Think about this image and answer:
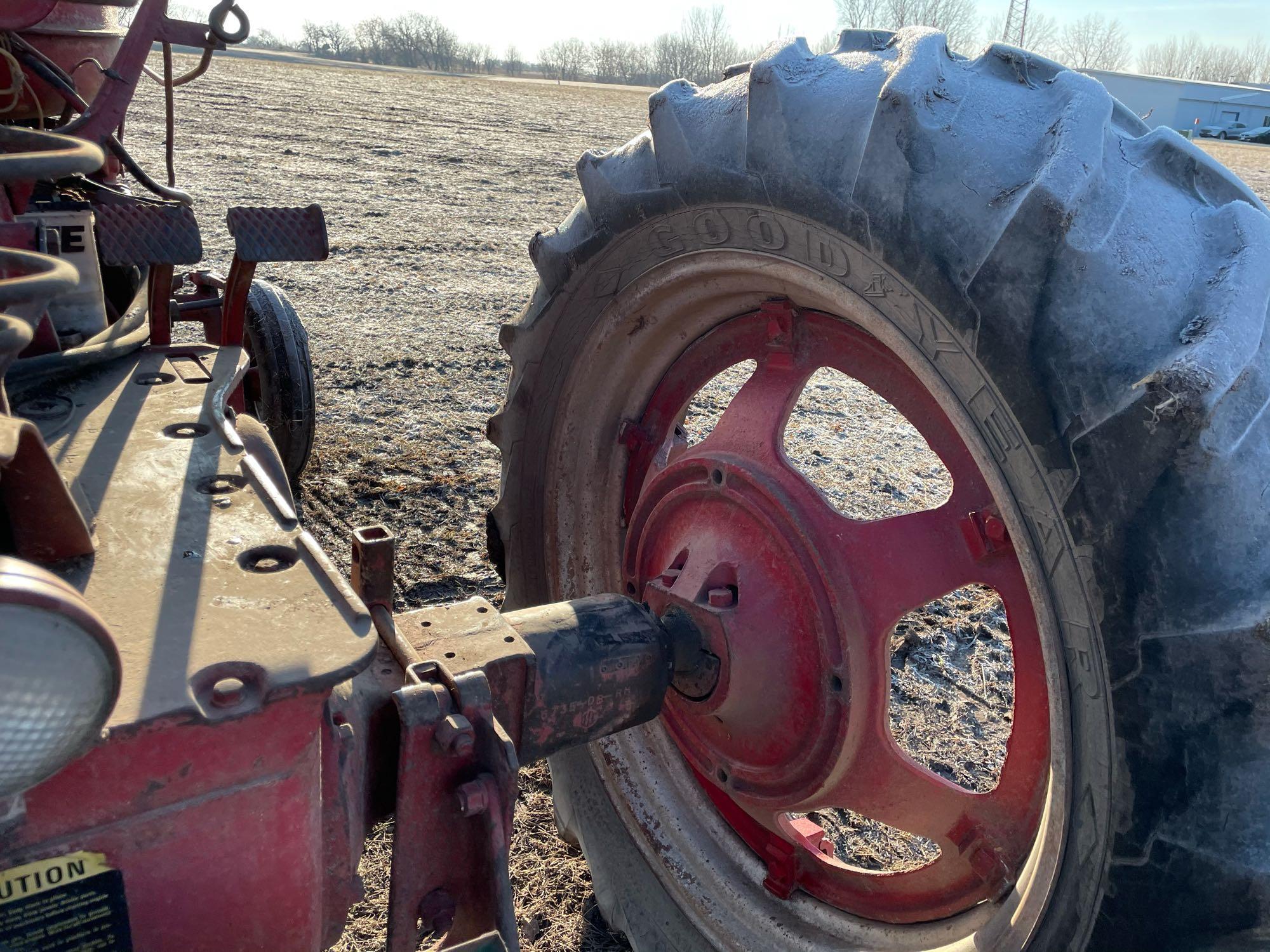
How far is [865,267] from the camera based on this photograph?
1262 millimetres

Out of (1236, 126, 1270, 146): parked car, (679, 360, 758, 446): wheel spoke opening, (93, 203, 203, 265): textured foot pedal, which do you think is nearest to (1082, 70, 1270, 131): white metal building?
(1236, 126, 1270, 146): parked car

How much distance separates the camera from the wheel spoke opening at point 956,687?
2324 millimetres

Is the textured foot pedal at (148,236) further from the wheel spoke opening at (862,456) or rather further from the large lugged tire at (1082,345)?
the wheel spoke opening at (862,456)

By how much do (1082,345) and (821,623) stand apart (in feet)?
2.07

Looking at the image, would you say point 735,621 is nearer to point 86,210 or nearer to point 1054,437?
point 1054,437

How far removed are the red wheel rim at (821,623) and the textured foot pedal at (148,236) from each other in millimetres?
874

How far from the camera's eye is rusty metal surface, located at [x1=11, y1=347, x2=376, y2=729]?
88 cm

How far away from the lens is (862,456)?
3846mm

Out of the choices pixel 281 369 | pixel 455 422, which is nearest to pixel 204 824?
pixel 281 369

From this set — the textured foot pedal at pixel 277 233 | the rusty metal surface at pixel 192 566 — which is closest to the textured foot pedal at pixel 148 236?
the textured foot pedal at pixel 277 233

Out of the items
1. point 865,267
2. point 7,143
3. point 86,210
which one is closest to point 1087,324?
point 865,267

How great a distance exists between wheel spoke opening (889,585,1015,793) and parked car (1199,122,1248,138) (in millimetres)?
44252

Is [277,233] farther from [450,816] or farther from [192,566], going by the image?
[450,816]

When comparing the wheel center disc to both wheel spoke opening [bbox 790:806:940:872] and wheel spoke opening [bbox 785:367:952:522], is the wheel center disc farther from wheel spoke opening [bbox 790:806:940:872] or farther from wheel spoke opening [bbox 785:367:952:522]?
wheel spoke opening [bbox 785:367:952:522]
